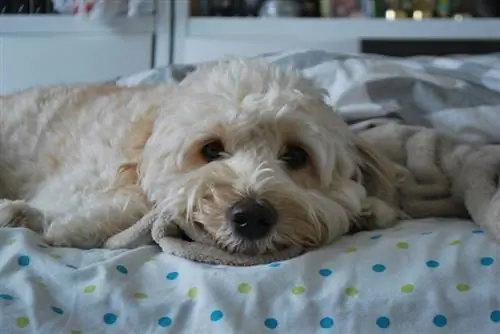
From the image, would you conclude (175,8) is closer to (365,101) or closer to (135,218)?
(365,101)

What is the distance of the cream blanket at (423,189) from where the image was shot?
126cm

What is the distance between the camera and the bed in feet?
3.51

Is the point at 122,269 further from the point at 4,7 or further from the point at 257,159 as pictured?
the point at 4,7

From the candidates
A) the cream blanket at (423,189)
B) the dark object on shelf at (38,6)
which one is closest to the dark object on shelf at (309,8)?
the dark object on shelf at (38,6)

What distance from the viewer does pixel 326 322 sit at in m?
1.07

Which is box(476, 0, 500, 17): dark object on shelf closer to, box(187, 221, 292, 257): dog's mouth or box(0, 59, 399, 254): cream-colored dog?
box(0, 59, 399, 254): cream-colored dog

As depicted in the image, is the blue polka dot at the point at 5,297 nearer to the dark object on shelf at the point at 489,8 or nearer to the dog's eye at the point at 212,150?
the dog's eye at the point at 212,150

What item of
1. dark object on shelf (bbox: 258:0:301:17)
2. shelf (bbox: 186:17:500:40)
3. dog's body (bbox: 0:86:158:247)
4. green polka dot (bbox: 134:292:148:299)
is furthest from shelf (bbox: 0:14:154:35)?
green polka dot (bbox: 134:292:148:299)

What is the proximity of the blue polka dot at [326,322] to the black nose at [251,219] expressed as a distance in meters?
0.21

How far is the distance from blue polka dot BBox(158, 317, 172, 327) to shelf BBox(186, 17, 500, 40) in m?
2.62

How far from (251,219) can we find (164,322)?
9.0 inches

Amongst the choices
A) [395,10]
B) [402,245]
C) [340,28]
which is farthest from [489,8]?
[402,245]

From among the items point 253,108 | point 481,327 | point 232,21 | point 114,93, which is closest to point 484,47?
point 232,21

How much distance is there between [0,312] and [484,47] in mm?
2859
